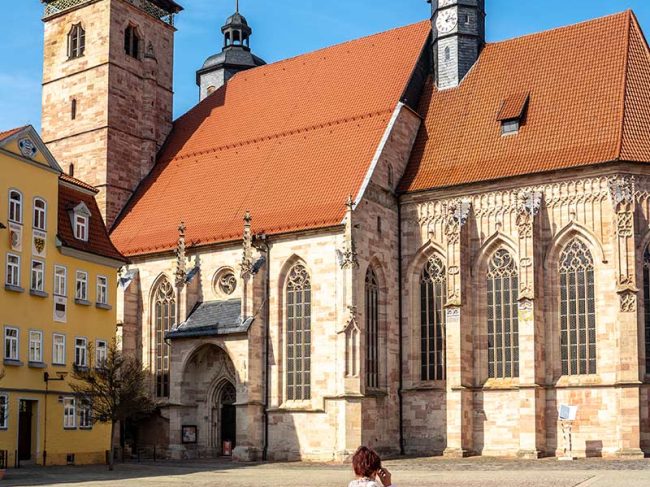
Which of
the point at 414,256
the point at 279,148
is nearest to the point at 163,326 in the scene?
the point at 279,148

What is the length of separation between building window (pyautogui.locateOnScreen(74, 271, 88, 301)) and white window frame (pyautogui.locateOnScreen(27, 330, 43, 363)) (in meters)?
2.39

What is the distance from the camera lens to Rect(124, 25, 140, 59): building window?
4600 centimetres

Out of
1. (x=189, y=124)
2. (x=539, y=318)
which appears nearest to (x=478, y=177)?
(x=539, y=318)

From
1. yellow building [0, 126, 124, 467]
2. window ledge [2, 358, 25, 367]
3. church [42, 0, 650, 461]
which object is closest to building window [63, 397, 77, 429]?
yellow building [0, 126, 124, 467]

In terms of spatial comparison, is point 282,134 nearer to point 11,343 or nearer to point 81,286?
point 81,286

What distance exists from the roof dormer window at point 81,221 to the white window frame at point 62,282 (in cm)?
157

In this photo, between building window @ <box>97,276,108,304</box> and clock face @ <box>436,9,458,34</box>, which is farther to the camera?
clock face @ <box>436,9,458,34</box>

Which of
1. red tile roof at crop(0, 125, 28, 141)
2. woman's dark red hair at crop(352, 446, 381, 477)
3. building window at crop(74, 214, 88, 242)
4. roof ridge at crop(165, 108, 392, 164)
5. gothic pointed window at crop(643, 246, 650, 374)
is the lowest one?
woman's dark red hair at crop(352, 446, 381, 477)

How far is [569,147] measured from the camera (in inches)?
1364

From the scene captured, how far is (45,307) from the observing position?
3192cm

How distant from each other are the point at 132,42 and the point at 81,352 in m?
18.1

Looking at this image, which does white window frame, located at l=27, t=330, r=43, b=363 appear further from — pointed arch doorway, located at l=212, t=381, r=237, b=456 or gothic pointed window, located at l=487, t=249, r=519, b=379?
gothic pointed window, located at l=487, t=249, r=519, b=379

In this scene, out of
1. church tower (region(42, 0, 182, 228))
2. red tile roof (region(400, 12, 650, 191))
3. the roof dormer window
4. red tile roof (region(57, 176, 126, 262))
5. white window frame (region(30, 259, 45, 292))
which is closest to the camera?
white window frame (region(30, 259, 45, 292))

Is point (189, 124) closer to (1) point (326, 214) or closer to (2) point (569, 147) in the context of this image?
(1) point (326, 214)
